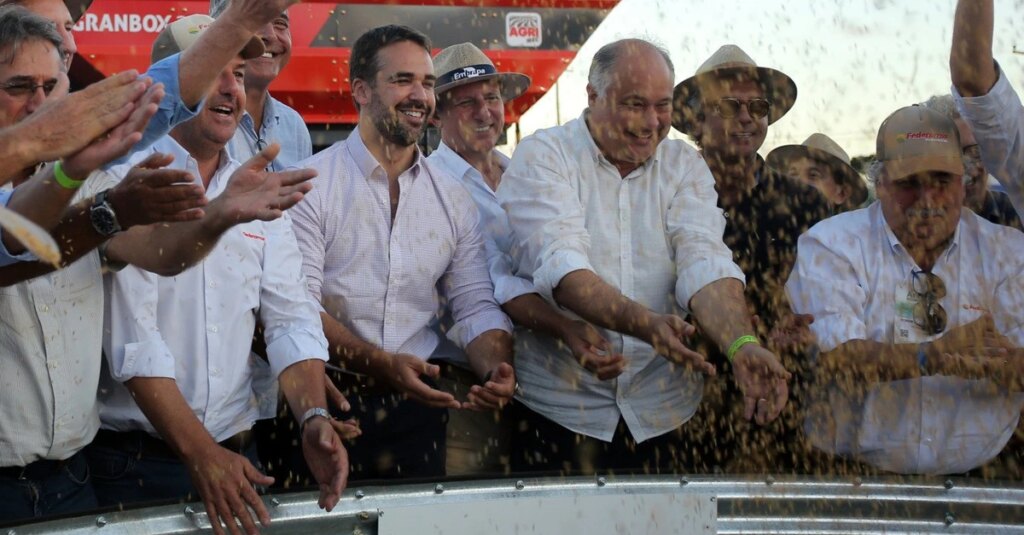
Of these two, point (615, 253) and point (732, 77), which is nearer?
point (615, 253)

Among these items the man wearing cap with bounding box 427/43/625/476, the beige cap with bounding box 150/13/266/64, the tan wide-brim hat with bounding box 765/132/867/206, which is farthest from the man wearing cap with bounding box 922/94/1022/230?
the beige cap with bounding box 150/13/266/64

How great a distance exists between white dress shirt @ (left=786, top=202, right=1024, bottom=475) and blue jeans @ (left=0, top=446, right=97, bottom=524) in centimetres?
208

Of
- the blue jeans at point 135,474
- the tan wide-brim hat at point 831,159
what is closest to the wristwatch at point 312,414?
the blue jeans at point 135,474

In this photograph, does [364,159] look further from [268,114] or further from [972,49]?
[972,49]

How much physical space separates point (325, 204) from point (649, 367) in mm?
1099

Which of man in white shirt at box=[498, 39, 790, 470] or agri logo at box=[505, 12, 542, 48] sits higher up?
agri logo at box=[505, 12, 542, 48]

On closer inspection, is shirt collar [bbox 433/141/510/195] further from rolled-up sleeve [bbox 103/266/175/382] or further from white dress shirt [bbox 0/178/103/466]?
white dress shirt [bbox 0/178/103/466]

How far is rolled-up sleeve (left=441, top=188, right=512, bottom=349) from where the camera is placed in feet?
13.3

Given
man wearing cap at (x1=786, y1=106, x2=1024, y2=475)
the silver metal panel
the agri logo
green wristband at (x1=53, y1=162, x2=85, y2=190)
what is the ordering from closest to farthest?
1. green wristband at (x1=53, y1=162, x2=85, y2=190)
2. the silver metal panel
3. man wearing cap at (x1=786, y1=106, x2=1024, y2=475)
4. the agri logo

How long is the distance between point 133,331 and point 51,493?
0.42 m

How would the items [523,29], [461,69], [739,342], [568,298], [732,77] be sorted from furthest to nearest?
[523,29], [461,69], [732,77], [568,298], [739,342]

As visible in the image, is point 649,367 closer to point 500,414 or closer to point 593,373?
point 593,373

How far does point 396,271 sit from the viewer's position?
158 inches

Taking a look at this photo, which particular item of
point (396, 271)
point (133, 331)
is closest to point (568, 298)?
point (396, 271)
